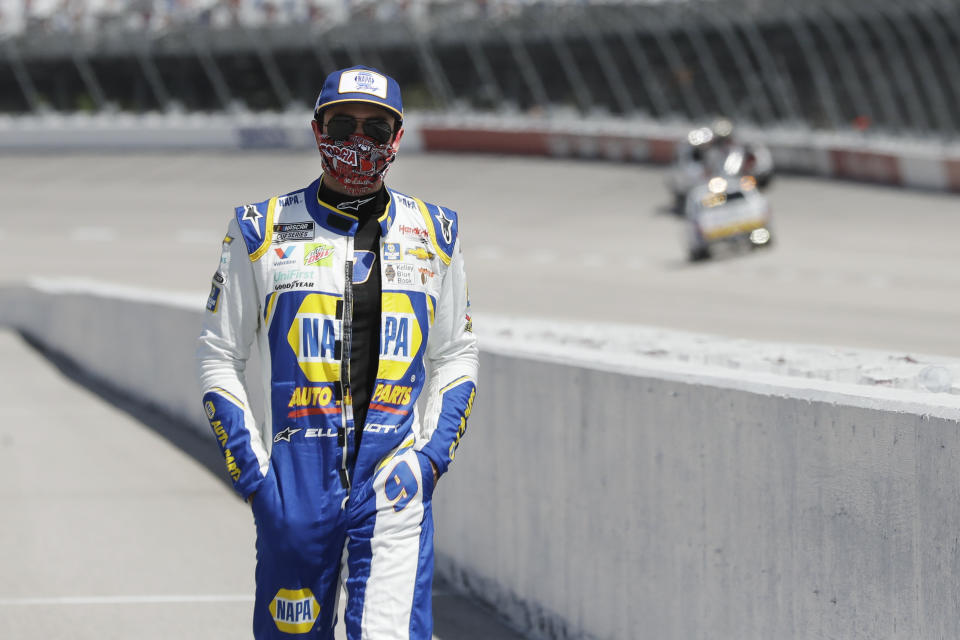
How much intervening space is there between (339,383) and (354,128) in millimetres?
638

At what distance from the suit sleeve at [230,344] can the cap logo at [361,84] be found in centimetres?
45

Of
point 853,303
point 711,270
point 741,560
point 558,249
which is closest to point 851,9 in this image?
point 558,249

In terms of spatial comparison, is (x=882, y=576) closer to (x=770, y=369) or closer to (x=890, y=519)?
(x=890, y=519)

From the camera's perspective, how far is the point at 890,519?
393 centimetres

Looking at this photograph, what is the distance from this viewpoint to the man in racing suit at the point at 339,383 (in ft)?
12.0

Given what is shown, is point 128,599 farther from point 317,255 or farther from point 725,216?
point 725,216

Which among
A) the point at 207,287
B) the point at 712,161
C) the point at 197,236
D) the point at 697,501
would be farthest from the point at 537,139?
the point at 697,501

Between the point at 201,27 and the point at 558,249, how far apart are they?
33.1 m

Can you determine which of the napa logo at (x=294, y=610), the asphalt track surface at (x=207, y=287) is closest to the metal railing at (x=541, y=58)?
the asphalt track surface at (x=207, y=287)

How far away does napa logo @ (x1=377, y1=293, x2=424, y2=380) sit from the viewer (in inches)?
147

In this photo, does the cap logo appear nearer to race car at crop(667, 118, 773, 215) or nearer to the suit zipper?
the suit zipper

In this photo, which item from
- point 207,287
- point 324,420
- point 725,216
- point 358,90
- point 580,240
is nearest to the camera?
point 324,420

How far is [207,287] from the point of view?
26.3 meters

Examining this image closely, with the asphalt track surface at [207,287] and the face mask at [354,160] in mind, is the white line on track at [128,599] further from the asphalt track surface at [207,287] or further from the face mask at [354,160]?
the face mask at [354,160]
